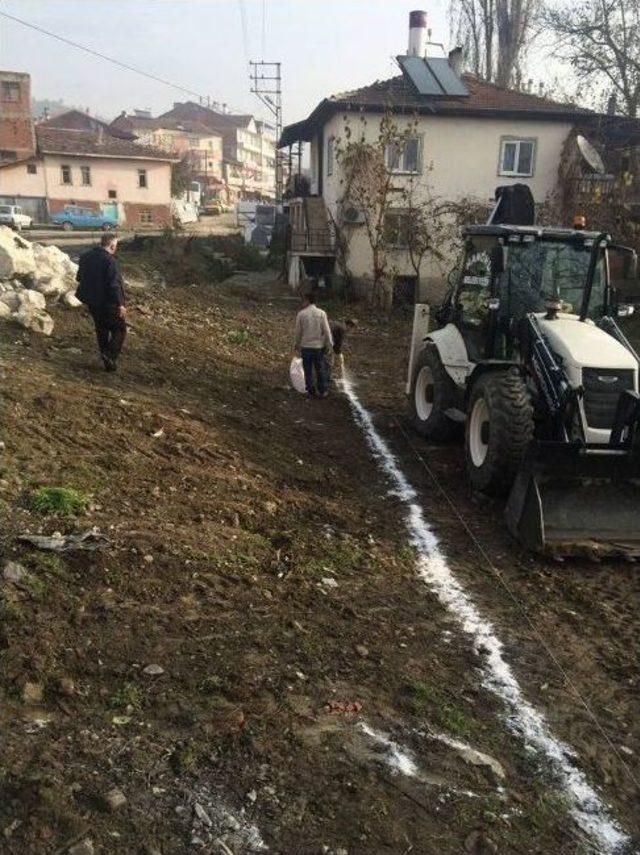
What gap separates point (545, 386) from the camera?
6.18 metres

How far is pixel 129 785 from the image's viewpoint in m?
2.76

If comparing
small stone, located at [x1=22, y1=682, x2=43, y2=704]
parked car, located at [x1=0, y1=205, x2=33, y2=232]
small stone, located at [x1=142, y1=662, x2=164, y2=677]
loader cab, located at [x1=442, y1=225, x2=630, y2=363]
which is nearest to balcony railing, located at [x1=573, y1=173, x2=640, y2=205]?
loader cab, located at [x1=442, y1=225, x2=630, y2=363]

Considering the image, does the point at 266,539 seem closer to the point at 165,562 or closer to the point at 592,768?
the point at 165,562

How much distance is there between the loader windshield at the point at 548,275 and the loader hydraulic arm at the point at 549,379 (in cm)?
59

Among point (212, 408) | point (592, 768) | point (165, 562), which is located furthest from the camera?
point (212, 408)

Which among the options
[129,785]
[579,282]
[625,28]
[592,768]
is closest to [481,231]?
[579,282]

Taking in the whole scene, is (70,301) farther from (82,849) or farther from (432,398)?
(82,849)

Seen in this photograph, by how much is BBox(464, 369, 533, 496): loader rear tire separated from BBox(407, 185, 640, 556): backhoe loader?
0.01 metres

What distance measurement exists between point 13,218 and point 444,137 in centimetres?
3169

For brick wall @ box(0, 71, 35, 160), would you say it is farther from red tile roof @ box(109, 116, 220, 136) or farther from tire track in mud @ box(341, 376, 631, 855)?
tire track in mud @ box(341, 376, 631, 855)

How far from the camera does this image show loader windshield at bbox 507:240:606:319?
23.5 feet

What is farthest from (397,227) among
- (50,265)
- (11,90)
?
(11,90)

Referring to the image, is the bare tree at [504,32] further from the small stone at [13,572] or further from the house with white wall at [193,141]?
the house with white wall at [193,141]

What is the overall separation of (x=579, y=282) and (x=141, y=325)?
7.53 meters
